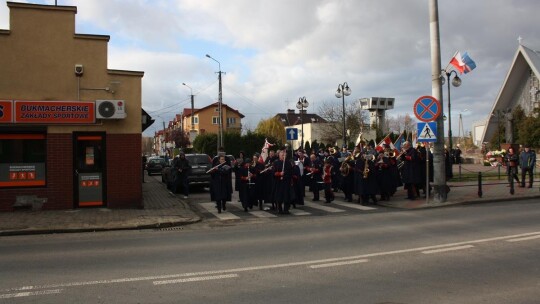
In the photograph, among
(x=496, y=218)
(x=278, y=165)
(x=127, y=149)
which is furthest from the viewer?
(x=127, y=149)

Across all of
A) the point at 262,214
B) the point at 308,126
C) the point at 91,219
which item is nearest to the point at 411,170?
the point at 262,214

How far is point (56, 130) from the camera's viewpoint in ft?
45.1

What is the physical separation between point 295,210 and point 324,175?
2.08 m

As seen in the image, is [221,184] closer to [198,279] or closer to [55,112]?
[55,112]

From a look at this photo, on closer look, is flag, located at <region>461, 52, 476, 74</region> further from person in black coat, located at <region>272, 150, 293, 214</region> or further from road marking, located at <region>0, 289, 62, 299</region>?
road marking, located at <region>0, 289, 62, 299</region>

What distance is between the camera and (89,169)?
46.8 ft

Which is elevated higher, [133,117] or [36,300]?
[133,117]

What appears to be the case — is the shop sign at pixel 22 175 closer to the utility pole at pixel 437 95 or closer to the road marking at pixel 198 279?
the road marking at pixel 198 279

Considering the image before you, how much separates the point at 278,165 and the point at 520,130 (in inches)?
1256

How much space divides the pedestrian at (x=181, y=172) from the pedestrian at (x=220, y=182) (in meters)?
5.31

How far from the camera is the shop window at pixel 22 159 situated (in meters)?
13.6

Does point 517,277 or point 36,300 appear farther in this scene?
point 517,277

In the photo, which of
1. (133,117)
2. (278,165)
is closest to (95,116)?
(133,117)

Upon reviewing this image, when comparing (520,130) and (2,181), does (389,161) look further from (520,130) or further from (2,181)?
(520,130)
